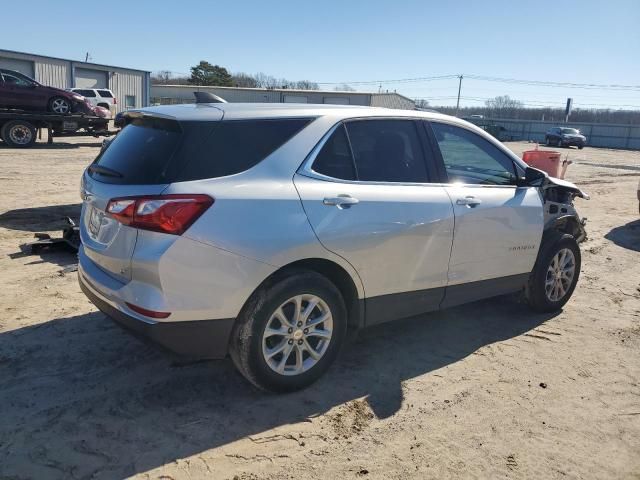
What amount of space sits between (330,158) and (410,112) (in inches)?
39.2

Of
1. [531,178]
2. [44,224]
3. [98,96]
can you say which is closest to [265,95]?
[98,96]

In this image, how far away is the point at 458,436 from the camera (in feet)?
10.6

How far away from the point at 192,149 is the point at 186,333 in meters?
1.05

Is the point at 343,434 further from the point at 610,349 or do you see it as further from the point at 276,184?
the point at 610,349

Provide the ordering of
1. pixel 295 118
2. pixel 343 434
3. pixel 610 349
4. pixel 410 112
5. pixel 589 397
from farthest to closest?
pixel 610 349
pixel 410 112
pixel 589 397
pixel 295 118
pixel 343 434

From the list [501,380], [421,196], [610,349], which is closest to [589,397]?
[501,380]

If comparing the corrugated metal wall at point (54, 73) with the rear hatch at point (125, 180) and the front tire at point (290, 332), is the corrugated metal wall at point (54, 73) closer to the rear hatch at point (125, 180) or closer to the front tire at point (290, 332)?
the rear hatch at point (125, 180)

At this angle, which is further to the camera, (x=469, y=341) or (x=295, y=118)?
(x=469, y=341)

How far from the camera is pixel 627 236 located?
934cm

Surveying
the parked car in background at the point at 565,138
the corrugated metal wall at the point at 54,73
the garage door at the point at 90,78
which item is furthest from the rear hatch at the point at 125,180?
the parked car in background at the point at 565,138

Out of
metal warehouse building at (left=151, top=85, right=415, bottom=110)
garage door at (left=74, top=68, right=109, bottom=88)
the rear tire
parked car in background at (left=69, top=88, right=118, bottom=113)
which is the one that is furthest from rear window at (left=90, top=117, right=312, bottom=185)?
metal warehouse building at (left=151, top=85, right=415, bottom=110)

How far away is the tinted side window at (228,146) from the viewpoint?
309 cm

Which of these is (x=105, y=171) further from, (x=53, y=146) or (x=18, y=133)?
(x=53, y=146)

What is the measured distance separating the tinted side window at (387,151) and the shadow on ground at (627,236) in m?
5.99
